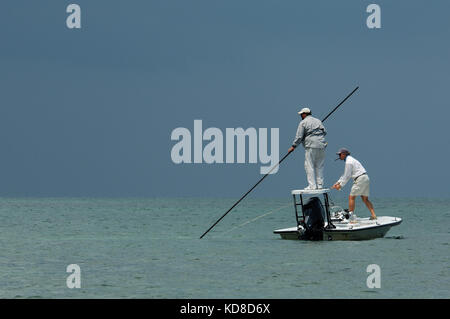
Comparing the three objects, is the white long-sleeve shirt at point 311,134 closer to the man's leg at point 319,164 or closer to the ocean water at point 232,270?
the man's leg at point 319,164

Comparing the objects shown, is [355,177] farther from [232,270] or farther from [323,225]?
[232,270]

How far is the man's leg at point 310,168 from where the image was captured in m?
19.9

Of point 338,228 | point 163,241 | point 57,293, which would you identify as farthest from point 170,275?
point 163,241

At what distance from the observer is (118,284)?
1541 cm

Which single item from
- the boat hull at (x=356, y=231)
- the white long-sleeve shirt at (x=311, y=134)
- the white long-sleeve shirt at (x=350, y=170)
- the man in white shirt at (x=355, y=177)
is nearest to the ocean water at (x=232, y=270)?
the boat hull at (x=356, y=231)

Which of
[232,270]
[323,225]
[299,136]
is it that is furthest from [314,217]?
[232,270]

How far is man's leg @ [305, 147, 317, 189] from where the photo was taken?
782 inches

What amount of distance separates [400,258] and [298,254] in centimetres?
233

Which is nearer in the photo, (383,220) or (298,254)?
(298,254)

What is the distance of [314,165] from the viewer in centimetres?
2008

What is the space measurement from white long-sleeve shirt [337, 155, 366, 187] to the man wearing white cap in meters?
0.86
